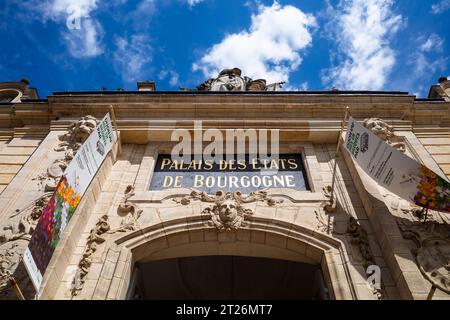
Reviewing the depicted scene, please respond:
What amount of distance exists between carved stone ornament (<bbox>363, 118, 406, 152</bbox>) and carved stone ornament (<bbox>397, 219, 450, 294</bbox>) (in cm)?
247

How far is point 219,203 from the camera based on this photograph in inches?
288

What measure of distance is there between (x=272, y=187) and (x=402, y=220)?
2.72 m

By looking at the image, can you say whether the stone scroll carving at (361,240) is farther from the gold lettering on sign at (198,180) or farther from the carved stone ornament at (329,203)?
the gold lettering on sign at (198,180)

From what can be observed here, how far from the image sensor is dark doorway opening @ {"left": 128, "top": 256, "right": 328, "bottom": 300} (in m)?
10.5

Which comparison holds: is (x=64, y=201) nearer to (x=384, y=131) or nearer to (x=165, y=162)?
(x=165, y=162)

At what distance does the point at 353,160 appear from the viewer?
8047mm

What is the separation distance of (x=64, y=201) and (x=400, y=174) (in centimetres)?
611

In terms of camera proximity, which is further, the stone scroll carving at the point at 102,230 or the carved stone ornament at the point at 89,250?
the stone scroll carving at the point at 102,230

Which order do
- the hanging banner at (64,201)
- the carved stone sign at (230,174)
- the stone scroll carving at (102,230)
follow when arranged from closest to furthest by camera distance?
the hanging banner at (64,201)
the stone scroll carving at (102,230)
the carved stone sign at (230,174)

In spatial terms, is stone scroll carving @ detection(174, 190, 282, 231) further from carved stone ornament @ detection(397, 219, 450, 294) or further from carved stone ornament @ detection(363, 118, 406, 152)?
carved stone ornament @ detection(363, 118, 406, 152)

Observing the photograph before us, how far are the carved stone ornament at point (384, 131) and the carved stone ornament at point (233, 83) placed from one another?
13.3 ft

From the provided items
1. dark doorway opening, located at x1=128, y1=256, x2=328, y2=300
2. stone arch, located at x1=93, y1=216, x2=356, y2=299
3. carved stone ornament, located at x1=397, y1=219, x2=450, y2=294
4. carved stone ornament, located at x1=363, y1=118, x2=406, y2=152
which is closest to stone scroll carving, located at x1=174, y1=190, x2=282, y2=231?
stone arch, located at x1=93, y1=216, x2=356, y2=299

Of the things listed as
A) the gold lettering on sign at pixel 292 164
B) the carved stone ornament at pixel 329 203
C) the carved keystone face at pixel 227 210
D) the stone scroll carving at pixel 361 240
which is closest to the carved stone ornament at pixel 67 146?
the carved keystone face at pixel 227 210

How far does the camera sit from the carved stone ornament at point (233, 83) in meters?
11.6
